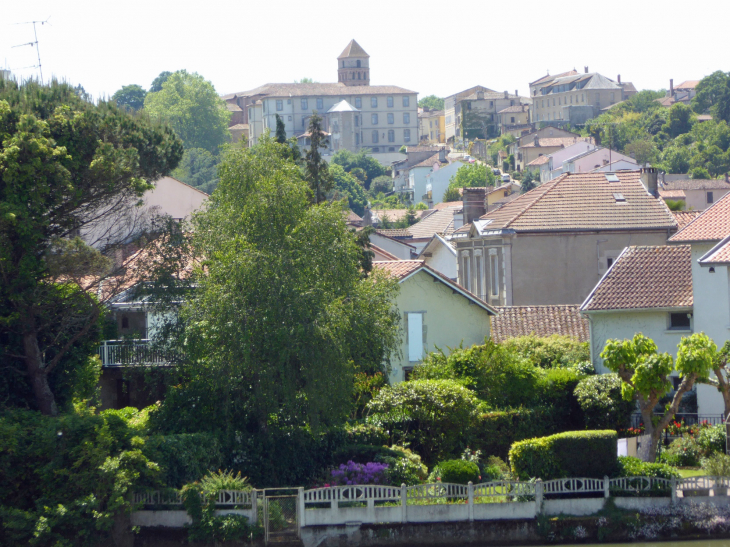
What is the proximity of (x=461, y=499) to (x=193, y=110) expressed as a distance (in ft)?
430

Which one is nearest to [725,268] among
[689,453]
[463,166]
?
[689,453]

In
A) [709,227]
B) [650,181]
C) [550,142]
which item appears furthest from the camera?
[550,142]

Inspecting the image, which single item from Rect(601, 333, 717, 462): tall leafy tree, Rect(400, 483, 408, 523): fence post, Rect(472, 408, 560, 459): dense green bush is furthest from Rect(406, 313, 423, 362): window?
Rect(400, 483, 408, 523): fence post

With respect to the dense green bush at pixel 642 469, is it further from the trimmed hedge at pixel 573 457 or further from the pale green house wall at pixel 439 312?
the pale green house wall at pixel 439 312

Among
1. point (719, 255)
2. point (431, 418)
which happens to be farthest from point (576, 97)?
point (431, 418)

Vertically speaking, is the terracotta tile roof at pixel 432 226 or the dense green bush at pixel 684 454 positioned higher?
the terracotta tile roof at pixel 432 226

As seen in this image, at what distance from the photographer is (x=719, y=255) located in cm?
2377

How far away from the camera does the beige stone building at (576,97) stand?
517ft

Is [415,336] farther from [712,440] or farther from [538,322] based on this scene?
[712,440]

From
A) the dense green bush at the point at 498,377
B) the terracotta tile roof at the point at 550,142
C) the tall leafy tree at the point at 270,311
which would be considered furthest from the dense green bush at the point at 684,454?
the terracotta tile roof at the point at 550,142

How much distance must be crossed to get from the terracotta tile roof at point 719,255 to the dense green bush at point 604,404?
3958 millimetres

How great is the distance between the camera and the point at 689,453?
22219 millimetres

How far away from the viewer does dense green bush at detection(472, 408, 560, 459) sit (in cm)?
2403

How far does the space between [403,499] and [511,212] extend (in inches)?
756
